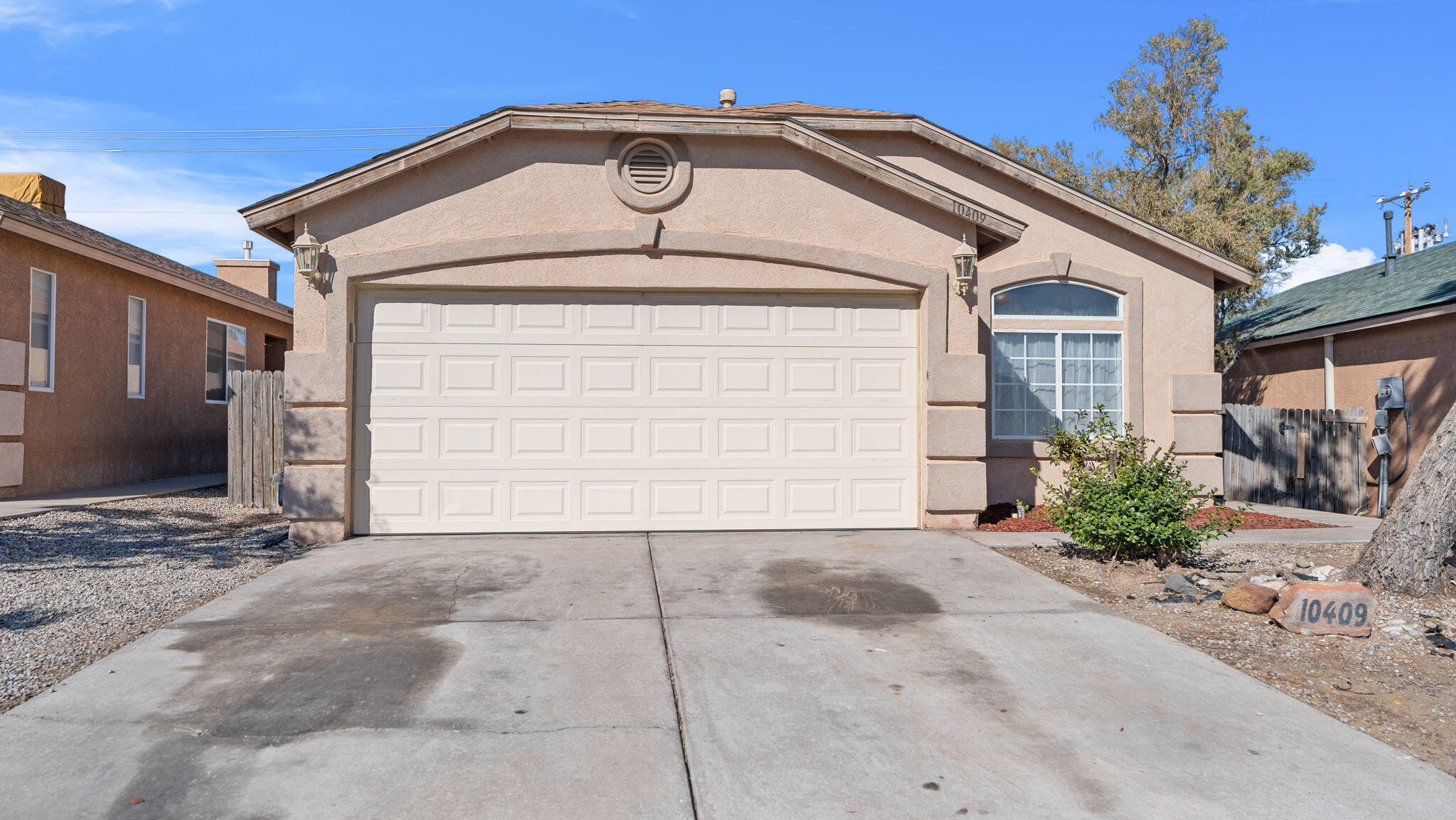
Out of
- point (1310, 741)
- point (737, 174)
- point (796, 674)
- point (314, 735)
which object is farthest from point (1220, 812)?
point (737, 174)

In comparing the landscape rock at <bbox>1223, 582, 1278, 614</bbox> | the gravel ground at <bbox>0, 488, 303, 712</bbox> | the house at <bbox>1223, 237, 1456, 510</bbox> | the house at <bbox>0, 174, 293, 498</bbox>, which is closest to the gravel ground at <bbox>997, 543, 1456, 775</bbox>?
the landscape rock at <bbox>1223, 582, 1278, 614</bbox>

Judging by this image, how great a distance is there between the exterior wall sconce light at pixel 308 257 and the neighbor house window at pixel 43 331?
620 cm

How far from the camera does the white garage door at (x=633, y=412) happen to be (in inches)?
343

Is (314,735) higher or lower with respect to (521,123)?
lower

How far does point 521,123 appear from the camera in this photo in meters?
8.56

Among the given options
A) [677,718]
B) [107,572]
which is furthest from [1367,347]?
[107,572]

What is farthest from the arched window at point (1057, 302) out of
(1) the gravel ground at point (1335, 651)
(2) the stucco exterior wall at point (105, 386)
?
(2) the stucco exterior wall at point (105, 386)

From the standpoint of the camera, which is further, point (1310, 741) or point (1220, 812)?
point (1310, 741)

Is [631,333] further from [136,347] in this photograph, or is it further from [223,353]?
[223,353]

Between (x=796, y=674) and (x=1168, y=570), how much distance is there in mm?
4053

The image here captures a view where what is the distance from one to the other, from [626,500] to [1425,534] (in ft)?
21.6

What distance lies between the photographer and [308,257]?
328 inches

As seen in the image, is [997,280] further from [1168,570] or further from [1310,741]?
[1310,741]

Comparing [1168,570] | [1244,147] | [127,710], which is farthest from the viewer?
[1244,147]
